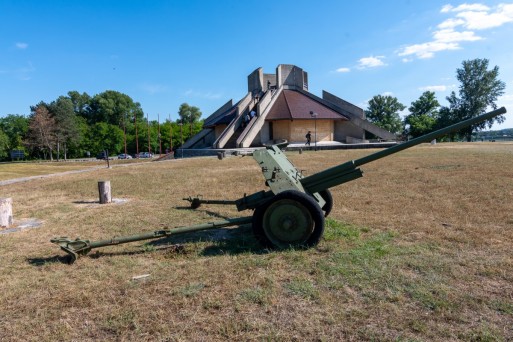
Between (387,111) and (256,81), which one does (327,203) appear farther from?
(387,111)

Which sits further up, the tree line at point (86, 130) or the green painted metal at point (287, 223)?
the tree line at point (86, 130)

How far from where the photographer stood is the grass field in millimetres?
2756

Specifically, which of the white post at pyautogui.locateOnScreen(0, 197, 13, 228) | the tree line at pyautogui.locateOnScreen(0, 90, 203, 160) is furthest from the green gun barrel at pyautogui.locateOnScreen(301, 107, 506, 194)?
the tree line at pyautogui.locateOnScreen(0, 90, 203, 160)

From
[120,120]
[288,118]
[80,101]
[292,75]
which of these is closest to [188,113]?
[120,120]

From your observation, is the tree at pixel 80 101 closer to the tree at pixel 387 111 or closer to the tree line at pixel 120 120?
the tree line at pixel 120 120

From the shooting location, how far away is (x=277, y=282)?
11.7ft

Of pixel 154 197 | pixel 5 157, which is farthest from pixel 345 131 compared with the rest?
pixel 5 157

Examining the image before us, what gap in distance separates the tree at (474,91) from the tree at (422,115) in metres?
2.67

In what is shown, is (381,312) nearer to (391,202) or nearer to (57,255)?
(57,255)

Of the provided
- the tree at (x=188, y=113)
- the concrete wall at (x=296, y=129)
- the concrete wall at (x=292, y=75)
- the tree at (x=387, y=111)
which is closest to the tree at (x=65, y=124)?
the tree at (x=188, y=113)

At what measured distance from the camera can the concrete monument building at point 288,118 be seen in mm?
36219

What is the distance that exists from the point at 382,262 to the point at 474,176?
801cm

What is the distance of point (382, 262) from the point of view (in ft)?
13.1

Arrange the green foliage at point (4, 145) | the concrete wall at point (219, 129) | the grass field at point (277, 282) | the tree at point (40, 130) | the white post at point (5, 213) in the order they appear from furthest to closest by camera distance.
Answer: the green foliage at point (4, 145)
the tree at point (40, 130)
the concrete wall at point (219, 129)
the white post at point (5, 213)
the grass field at point (277, 282)
